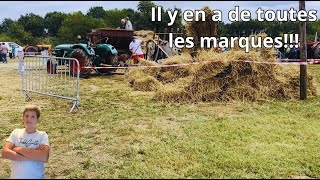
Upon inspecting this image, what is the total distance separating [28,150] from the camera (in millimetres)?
3572

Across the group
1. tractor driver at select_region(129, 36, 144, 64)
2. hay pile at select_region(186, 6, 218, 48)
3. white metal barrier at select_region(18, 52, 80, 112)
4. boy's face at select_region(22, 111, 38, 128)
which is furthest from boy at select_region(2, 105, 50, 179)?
tractor driver at select_region(129, 36, 144, 64)

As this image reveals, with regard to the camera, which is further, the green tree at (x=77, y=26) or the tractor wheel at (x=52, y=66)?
the green tree at (x=77, y=26)

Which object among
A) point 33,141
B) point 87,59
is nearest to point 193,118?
point 33,141

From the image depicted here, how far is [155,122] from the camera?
6574 mm

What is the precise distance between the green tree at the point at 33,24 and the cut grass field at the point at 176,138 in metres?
94.2

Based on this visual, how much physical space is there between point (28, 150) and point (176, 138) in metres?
2.36

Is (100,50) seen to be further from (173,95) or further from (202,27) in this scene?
(173,95)

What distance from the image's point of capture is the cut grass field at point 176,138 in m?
4.21

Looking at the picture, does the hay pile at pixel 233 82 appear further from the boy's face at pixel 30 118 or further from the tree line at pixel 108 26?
the tree line at pixel 108 26

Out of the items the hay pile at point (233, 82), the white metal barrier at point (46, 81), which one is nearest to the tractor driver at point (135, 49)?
the white metal barrier at point (46, 81)

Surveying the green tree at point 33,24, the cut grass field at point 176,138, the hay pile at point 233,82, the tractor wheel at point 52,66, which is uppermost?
the green tree at point 33,24

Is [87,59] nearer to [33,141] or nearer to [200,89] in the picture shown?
[200,89]

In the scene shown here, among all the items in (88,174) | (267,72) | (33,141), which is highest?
(267,72)

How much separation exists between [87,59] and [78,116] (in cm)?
639
